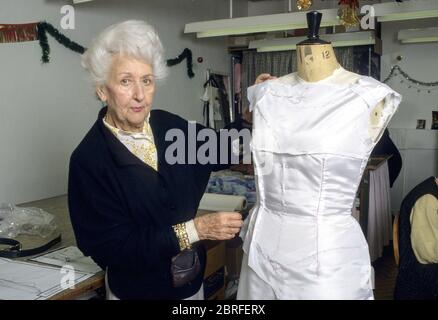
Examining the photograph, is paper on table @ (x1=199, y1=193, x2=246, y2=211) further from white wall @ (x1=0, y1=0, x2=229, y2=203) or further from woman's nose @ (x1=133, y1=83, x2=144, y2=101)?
woman's nose @ (x1=133, y1=83, x2=144, y2=101)

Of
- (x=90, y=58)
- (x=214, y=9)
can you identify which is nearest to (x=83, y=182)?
(x=90, y=58)

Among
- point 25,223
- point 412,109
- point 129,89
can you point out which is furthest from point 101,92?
point 412,109

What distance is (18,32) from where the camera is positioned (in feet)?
9.21

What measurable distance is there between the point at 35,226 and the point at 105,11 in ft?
7.06

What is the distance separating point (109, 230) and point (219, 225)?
339 mm

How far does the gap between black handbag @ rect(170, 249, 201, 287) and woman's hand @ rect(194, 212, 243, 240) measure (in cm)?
15

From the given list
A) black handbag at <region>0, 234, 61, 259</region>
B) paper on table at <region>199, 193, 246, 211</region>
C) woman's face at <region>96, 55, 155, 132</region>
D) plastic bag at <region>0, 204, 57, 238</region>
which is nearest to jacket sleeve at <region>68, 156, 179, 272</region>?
woman's face at <region>96, 55, 155, 132</region>

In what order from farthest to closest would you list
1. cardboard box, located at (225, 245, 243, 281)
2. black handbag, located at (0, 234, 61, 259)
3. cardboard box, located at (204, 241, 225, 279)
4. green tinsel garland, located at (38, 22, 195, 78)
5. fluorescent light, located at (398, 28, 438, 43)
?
fluorescent light, located at (398, 28, 438, 43) → green tinsel garland, located at (38, 22, 195, 78) → cardboard box, located at (225, 245, 243, 281) → cardboard box, located at (204, 241, 225, 279) → black handbag, located at (0, 234, 61, 259)

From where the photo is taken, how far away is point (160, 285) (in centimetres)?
143

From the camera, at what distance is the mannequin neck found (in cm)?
135

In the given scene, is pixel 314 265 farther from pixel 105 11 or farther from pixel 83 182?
pixel 105 11

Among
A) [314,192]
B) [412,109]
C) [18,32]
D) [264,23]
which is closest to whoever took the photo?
[314,192]

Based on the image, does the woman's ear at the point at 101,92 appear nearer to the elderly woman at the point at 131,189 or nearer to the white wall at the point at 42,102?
the elderly woman at the point at 131,189

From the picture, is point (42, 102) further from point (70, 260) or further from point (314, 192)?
point (314, 192)
